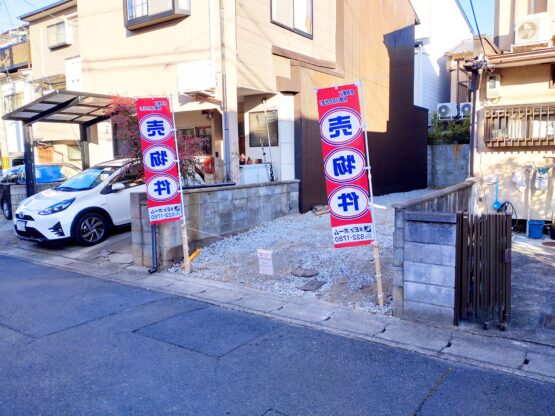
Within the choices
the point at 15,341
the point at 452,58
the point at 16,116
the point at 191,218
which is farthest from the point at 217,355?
the point at 452,58

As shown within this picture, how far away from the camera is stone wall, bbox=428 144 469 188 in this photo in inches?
698

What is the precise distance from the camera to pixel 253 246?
27.9 ft

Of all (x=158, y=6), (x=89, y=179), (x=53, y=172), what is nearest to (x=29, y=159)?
(x=53, y=172)

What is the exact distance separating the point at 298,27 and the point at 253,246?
23.3ft

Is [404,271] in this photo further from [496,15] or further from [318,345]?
[496,15]

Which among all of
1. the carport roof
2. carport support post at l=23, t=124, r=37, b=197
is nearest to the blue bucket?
the carport roof

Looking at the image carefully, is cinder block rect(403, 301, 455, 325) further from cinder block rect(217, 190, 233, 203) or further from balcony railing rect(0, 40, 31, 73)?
balcony railing rect(0, 40, 31, 73)

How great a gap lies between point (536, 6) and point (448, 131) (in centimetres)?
901

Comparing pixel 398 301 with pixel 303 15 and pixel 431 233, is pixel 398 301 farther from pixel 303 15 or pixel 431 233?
pixel 303 15

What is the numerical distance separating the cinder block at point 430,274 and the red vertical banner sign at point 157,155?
3.98 metres

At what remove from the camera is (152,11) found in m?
11.1

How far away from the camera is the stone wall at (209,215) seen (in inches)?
301

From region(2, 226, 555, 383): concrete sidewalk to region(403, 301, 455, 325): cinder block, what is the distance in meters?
0.08

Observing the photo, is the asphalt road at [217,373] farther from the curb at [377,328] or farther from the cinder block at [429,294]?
the cinder block at [429,294]
